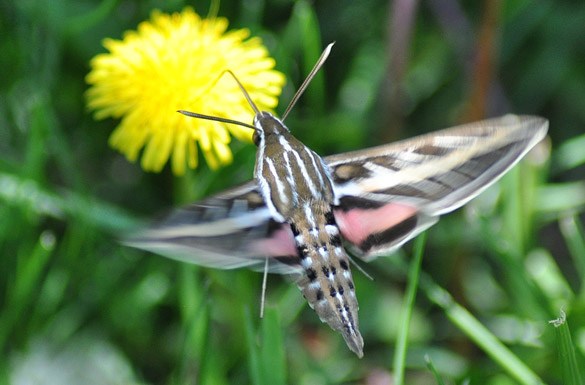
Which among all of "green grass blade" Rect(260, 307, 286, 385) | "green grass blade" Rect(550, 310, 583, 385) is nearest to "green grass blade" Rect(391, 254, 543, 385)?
"green grass blade" Rect(550, 310, 583, 385)

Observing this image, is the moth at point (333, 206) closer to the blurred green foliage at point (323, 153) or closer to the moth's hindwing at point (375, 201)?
the moth's hindwing at point (375, 201)

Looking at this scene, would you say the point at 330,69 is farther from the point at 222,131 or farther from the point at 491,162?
the point at 491,162

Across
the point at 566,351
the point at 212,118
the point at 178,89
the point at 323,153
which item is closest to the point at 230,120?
the point at 212,118

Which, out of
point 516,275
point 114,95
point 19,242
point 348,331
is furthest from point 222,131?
point 516,275

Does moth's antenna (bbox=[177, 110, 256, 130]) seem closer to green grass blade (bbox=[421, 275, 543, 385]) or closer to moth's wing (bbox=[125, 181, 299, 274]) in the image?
moth's wing (bbox=[125, 181, 299, 274])

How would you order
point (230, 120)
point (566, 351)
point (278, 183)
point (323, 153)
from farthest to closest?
point (323, 153)
point (230, 120)
point (278, 183)
point (566, 351)

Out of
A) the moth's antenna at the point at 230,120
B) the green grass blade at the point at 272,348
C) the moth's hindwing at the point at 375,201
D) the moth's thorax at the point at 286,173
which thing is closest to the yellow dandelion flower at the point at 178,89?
the moth's antenna at the point at 230,120

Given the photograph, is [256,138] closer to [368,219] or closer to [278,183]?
[278,183]
